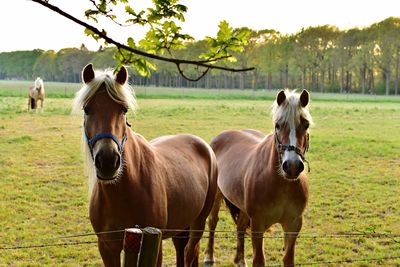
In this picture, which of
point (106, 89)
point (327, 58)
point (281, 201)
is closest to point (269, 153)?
point (281, 201)

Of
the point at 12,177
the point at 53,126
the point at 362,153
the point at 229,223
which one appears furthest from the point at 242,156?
the point at 53,126

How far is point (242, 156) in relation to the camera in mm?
5516

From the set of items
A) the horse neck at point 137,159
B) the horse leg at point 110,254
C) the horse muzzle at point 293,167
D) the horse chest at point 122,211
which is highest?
the horse neck at point 137,159

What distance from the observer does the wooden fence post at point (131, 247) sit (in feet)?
7.27

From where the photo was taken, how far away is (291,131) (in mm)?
4078

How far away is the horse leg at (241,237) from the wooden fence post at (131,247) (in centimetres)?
302

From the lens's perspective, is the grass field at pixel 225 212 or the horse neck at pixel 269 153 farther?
the grass field at pixel 225 212

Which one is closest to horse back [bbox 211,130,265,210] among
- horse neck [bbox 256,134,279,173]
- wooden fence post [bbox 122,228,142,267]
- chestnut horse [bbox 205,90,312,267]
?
chestnut horse [bbox 205,90,312,267]

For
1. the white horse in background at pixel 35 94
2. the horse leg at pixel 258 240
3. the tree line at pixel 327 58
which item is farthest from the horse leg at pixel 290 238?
the tree line at pixel 327 58

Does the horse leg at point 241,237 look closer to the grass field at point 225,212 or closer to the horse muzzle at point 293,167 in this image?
the grass field at point 225,212

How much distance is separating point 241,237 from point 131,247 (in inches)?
123

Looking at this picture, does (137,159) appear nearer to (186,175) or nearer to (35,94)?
(186,175)

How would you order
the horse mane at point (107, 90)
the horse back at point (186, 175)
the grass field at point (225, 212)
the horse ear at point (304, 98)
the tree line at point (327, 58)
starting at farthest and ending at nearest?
the tree line at point (327, 58), the grass field at point (225, 212), the horse ear at point (304, 98), the horse back at point (186, 175), the horse mane at point (107, 90)

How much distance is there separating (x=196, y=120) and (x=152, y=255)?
730 inches
